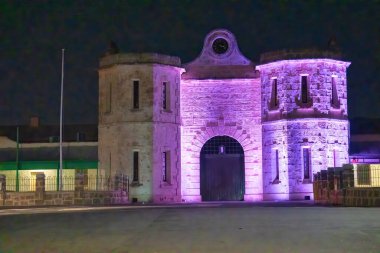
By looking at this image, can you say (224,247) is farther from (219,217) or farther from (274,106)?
(274,106)

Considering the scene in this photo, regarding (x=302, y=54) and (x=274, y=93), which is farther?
(x=274, y=93)

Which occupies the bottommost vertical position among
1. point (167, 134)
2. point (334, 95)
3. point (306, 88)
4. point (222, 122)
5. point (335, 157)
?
point (335, 157)

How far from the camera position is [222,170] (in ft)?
122

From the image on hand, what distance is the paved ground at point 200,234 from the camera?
37.2 feet

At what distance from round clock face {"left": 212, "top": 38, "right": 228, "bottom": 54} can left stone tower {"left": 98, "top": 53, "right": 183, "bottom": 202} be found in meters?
2.49

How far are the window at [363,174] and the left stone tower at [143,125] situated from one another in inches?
397

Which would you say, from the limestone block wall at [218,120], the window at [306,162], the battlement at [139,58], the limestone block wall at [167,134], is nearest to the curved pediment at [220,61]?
the limestone block wall at [218,120]

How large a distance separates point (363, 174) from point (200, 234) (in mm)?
23090

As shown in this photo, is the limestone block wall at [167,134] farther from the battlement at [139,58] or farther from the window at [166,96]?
the battlement at [139,58]

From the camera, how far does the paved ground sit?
37.2 feet

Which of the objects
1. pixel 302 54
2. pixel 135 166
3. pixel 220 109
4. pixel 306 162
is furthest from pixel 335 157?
pixel 135 166

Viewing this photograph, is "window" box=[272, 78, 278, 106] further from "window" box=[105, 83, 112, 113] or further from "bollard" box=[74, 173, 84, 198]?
"bollard" box=[74, 173, 84, 198]

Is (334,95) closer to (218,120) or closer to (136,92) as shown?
(218,120)

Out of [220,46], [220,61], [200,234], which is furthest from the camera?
[220,46]
